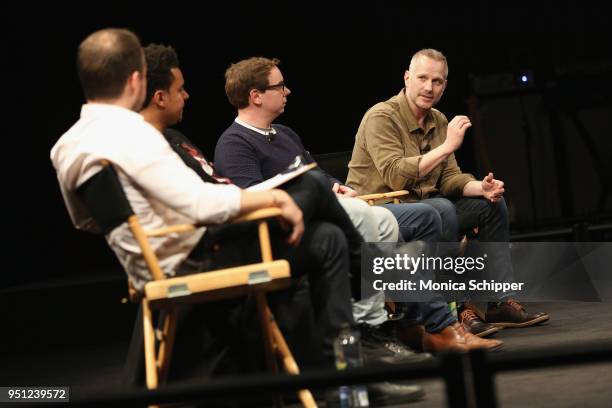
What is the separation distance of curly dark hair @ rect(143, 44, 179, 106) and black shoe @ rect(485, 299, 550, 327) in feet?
5.41

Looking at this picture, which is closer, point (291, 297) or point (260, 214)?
point (260, 214)

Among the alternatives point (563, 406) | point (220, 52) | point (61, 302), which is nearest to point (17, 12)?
point (220, 52)

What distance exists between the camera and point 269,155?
315 centimetres

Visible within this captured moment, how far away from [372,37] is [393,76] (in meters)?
0.35

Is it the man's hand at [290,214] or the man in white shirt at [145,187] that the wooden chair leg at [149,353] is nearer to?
the man in white shirt at [145,187]

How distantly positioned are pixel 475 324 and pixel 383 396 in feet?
3.48

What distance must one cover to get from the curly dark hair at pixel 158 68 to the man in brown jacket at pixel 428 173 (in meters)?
1.09

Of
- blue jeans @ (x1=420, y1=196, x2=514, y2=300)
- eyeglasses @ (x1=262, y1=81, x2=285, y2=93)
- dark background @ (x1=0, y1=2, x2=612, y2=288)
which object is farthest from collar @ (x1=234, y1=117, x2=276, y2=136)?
dark background @ (x1=0, y1=2, x2=612, y2=288)

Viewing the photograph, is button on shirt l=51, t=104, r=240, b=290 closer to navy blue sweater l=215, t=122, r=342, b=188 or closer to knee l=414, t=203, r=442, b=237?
navy blue sweater l=215, t=122, r=342, b=188

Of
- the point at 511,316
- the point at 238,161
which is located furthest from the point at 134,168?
the point at 511,316

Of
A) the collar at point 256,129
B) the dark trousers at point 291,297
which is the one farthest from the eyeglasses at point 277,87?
the dark trousers at point 291,297

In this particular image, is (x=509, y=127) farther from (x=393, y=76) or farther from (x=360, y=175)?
(x=360, y=175)

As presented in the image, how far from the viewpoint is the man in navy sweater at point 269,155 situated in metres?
2.98

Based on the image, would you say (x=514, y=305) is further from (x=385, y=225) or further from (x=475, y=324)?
(x=385, y=225)
